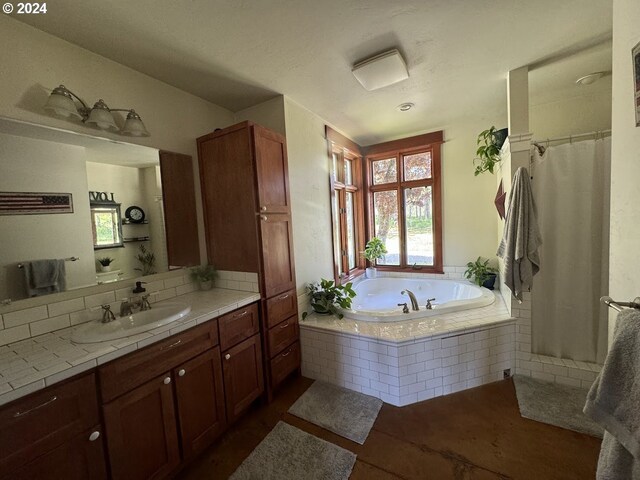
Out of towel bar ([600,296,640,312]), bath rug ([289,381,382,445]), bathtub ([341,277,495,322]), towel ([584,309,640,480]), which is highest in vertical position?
towel bar ([600,296,640,312])

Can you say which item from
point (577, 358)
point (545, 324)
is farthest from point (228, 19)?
point (577, 358)

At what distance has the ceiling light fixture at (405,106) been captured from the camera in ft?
8.15

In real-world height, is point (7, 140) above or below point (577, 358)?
above

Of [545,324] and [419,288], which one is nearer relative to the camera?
[545,324]

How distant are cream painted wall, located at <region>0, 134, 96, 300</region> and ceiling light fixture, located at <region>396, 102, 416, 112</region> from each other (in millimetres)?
2566

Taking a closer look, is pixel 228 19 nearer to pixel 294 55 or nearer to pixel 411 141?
pixel 294 55

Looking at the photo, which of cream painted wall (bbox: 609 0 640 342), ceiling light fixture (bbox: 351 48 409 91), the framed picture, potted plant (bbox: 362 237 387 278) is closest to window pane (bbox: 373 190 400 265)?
potted plant (bbox: 362 237 387 278)

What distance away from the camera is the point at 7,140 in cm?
125

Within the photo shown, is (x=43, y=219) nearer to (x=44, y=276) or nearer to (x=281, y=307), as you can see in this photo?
(x=44, y=276)

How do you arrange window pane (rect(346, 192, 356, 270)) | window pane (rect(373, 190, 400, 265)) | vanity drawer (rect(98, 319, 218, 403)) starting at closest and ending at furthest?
vanity drawer (rect(98, 319, 218, 403)) < window pane (rect(346, 192, 356, 270)) < window pane (rect(373, 190, 400, 265))

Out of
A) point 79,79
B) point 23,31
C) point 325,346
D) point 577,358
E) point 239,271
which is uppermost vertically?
point 23,31

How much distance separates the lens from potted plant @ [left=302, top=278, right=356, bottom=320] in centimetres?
238

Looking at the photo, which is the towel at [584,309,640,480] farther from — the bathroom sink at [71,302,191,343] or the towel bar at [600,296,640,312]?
the bathroom sink at [71,302,191,343]

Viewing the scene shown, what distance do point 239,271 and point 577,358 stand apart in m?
2.78
